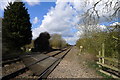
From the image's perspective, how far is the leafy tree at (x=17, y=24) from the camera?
26.1 metres

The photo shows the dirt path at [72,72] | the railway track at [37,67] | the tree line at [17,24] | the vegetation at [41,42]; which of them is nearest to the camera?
the railway track at [37,67]

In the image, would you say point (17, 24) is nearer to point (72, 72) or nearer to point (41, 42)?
point (41, 42)

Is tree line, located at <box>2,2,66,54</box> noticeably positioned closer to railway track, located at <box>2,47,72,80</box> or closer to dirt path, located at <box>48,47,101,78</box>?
railway track, located at <box>2,47,72,80</box>

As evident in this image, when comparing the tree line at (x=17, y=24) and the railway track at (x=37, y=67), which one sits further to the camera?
the tree line at (x=17, y=24)

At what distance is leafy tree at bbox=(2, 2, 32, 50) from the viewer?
2611 cm

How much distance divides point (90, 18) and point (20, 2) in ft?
81.7

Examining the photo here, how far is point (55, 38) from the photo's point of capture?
2675 inches

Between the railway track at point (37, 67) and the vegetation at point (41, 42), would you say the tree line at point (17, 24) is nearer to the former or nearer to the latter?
the vegetation at point (41, 42)

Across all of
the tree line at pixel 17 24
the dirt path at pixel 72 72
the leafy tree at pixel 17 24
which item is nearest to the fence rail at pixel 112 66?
the dirt path at pixel 72 72

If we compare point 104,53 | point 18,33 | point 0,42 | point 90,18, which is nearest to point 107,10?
point 90,18

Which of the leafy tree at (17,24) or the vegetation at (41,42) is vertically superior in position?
the leafy tree at (17,24)

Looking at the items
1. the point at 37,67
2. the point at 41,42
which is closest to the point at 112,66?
the point at 37,67

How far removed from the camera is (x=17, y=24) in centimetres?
2708

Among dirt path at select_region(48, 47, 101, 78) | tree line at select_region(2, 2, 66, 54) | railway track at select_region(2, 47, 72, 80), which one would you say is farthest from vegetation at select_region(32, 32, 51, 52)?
dirt path at select_region(48, 47, 101, 78)
